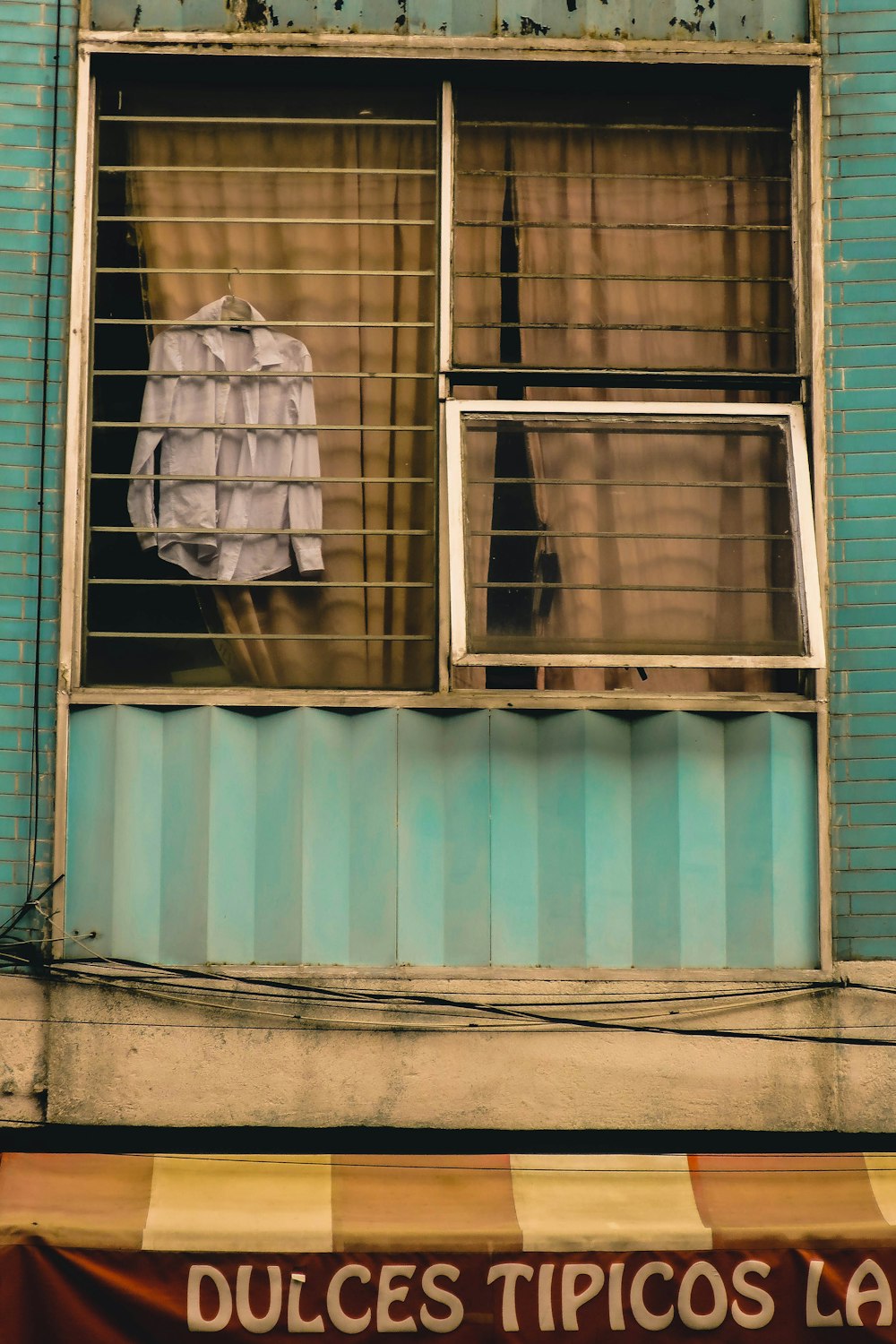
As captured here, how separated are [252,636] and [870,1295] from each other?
3.45 metres

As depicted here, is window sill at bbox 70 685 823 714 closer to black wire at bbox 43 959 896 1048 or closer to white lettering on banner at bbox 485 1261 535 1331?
black wire at bbox 43 959 896 1048

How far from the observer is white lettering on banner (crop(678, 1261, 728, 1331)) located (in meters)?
5.29

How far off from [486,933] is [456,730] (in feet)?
2.68

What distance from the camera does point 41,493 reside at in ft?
19.9

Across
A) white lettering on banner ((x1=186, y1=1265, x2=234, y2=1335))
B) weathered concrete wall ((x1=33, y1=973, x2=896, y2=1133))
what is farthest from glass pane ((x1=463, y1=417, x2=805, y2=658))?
white lettering on banner ((x1=186, y1=1265, x2=234, y2=1335))

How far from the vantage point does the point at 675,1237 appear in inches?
209

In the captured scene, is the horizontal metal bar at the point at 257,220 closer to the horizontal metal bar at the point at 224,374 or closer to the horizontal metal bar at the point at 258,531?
the horizontal metal bar at the point at 224,374

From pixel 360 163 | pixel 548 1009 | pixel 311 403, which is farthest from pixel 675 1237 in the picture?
pixel 360 163

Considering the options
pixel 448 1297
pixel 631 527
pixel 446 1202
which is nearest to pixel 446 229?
pixel 631 527

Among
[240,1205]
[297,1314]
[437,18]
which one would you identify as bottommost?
[297,1314]

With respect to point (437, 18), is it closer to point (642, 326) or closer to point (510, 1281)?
point (642, 326)

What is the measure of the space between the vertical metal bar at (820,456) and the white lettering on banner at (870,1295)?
1.11 meters

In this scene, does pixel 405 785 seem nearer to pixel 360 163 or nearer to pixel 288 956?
pixel 288 956

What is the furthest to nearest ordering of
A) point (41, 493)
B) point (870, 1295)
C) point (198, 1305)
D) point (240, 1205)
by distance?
point (41, 493), point (240, 1205), point (870, 1295), point (198, 1305)
